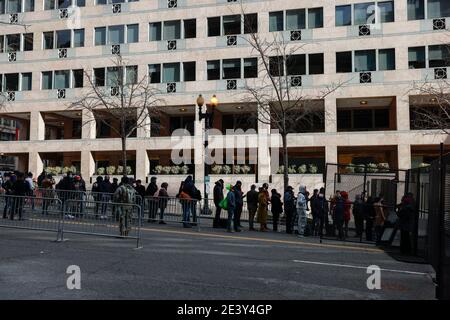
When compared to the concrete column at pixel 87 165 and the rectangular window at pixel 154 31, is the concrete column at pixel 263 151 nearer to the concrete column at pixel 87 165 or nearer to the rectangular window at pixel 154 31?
the rectangular window at pixel 154 31

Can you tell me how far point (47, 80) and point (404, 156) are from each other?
1094 inches

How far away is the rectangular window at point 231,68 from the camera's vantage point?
3303 cm

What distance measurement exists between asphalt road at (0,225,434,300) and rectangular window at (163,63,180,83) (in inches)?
906

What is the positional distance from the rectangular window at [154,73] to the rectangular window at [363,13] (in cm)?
1451

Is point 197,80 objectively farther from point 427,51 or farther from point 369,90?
point 427,51

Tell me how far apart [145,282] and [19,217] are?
707 cm

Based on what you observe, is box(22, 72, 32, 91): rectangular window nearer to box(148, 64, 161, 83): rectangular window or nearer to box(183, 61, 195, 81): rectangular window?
box(148, 64, 161, 83): rectangular window

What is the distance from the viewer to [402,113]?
30.2 m

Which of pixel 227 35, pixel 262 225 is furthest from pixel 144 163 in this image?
pixel 262 225

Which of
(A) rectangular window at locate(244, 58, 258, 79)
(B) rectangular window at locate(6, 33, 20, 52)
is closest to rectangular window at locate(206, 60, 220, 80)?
(A) rectangular window at locate(244, 58, 258, 79)

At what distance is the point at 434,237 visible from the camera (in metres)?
8.27

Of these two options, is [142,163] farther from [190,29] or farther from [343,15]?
[343,15]

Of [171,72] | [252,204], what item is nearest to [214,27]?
[171,72]

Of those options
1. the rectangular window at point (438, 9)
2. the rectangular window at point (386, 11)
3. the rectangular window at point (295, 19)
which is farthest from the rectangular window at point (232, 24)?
the rectangular window at point (438, 9)
